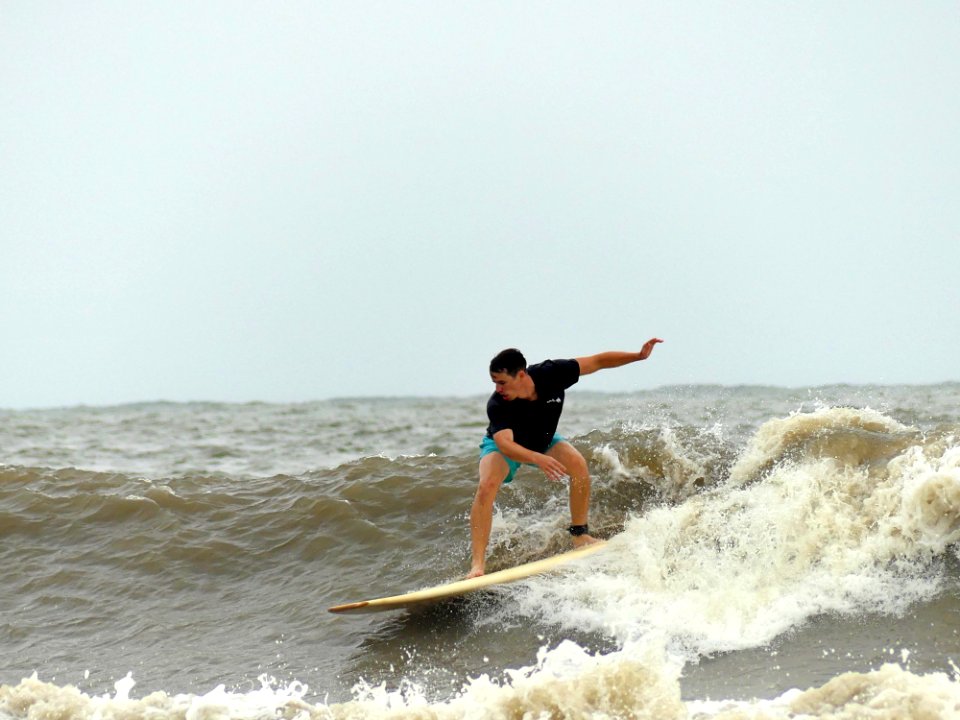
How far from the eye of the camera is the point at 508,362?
6648mm

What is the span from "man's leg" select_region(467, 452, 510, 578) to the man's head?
496mm

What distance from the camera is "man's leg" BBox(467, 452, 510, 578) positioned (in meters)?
6.46

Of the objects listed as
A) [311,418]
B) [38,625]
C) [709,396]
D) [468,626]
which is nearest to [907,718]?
[468,626]

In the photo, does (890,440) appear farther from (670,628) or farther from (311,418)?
(311,418)

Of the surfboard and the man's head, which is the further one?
the man's head

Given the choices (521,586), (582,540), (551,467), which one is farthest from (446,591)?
(582,540)

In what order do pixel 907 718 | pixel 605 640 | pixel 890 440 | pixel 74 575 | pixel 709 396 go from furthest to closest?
pixel 709 396, pixel 74 575, pixel 890 440, pixel 605 640, pixel 907 718

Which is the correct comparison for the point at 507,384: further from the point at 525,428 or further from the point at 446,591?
the point at 446,591

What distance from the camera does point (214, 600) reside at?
7.47 meters

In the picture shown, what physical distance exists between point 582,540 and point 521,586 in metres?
0.97

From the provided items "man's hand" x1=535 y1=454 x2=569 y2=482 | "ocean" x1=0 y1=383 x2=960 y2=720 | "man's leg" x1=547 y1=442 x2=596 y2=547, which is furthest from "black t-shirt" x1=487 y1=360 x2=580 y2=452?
"ocean" x1=0 y1=383 x2=960 y2=720

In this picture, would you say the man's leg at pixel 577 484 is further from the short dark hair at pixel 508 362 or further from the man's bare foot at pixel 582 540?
the short dark hair at pixel 508 362

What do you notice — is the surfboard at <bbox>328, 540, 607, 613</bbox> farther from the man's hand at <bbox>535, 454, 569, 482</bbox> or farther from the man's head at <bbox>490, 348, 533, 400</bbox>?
the man's head at <bbox>490, 348, 533, 400</bbox>

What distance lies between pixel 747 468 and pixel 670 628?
11.4 feet
